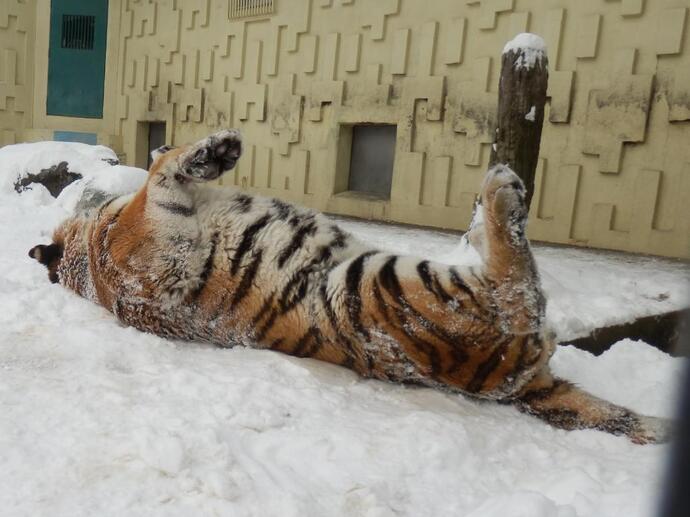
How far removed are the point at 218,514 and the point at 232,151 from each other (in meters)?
1.71

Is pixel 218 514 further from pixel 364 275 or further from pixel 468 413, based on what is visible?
pixel 364 275

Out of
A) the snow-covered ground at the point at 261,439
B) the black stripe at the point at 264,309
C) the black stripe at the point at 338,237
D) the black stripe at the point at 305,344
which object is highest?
the black stripe at the point at 338,237

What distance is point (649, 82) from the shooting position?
559 centimetres

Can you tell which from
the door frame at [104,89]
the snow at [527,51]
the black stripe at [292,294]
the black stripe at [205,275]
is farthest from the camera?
the door frame at [104,89]

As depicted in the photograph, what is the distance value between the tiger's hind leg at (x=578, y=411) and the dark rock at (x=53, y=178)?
5.80m

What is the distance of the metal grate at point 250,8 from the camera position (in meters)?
8.86

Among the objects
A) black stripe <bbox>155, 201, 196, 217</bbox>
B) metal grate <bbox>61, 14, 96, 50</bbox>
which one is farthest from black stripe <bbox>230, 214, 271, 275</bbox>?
metal grate <bbox>61, 14, 96, 50</bbox>

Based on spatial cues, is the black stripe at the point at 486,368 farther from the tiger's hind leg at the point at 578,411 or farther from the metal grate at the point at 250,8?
the metal grate at the point at 250,8

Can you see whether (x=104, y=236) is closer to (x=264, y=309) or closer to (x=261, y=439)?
(x=264, y=309)

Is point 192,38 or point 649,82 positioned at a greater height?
point 192,38

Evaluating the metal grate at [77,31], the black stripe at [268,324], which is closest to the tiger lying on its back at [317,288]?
the black stripe at [268,324]

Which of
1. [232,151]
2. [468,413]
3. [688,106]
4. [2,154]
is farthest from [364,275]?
[2,154]

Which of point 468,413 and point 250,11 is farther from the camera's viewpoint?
point 250,11

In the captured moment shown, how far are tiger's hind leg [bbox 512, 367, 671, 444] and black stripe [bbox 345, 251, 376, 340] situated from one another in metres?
0.57
